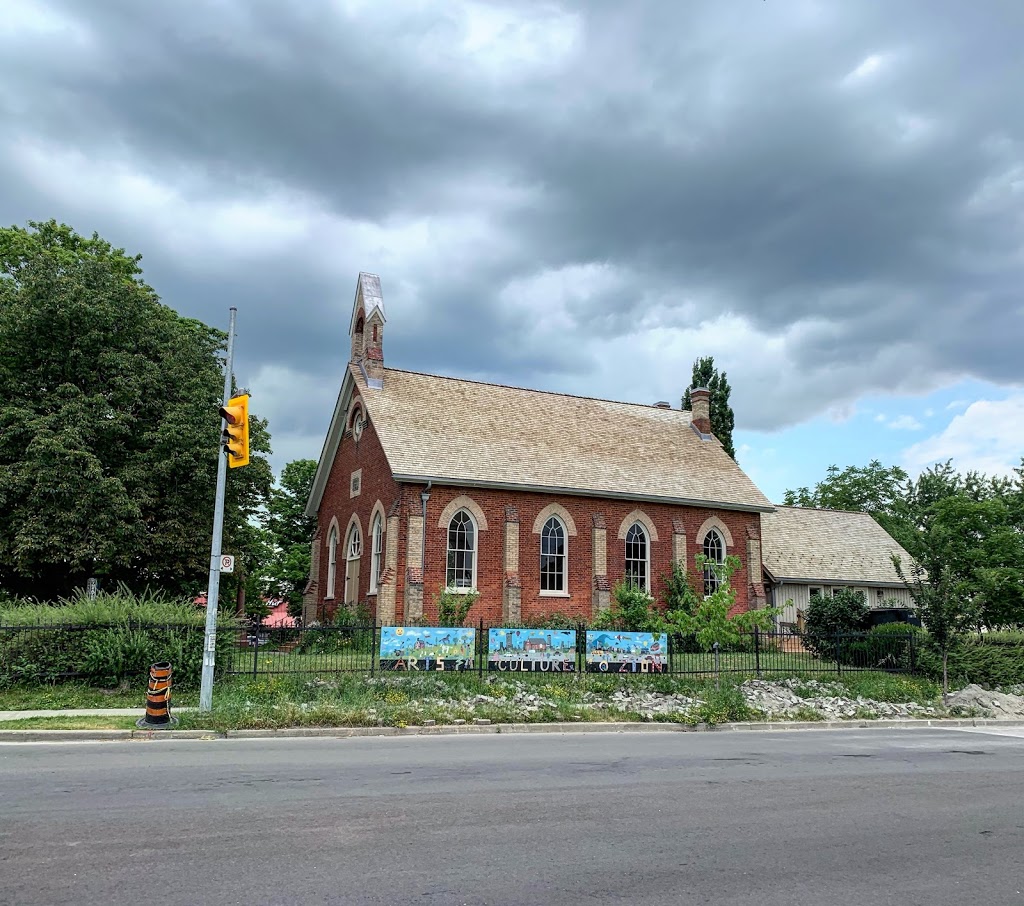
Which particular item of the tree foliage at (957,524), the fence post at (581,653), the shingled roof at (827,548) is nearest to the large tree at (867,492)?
the tree foliage at (957,524)

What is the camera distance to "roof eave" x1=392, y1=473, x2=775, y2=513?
2819 centimetres

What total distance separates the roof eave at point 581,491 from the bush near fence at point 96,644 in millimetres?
10896

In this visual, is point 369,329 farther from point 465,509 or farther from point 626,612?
point 626,612

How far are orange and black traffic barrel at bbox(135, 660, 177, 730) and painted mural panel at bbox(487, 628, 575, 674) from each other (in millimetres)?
7215

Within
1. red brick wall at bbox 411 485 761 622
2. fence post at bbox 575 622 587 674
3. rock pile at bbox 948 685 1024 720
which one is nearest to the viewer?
fence post at bbox 575 622 587 674

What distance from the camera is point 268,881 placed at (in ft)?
20.2

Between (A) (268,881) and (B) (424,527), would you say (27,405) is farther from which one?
(A) (268,881)

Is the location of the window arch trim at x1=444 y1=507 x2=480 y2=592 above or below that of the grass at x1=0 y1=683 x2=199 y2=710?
above

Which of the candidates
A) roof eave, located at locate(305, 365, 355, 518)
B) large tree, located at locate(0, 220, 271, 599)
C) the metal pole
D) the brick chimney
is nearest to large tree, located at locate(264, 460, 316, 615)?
→ roof eave, located at locate(305, 365, 355, 518)

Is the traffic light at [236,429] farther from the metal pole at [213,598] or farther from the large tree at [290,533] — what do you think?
the large tree at [290,533]

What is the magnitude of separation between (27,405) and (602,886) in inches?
1071

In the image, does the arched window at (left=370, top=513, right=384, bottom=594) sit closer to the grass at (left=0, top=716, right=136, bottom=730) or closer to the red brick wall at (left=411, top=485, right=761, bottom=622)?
the red brick wall at (left=411, top=485, right=761, bottom=622)

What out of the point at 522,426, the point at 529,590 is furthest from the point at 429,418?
the point at 529,590

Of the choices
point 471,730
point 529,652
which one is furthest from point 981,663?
point 471,730
